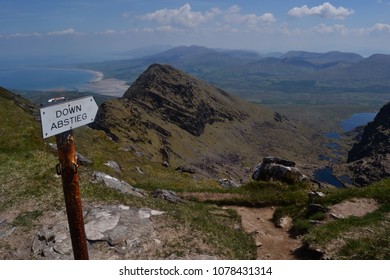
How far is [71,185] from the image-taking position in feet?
37.0

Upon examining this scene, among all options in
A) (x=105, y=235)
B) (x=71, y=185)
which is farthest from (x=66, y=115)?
(x=105, y=235)

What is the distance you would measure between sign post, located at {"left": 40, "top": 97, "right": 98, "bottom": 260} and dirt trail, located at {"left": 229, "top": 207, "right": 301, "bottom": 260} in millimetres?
13601

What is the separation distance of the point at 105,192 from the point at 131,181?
13.1m

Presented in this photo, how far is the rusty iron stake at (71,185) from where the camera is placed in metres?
10.9

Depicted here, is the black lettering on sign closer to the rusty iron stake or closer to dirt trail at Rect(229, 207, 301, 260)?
the rusty iron stake

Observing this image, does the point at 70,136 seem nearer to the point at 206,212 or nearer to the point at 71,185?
the point at 71,185

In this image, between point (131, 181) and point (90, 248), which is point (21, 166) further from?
point (90, 248)

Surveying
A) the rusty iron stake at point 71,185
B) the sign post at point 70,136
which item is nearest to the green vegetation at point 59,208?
Answer: the rusty iron stake at point 71,185

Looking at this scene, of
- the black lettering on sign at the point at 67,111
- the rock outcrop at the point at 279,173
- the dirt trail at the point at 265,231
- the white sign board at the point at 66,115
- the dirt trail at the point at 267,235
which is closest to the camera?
the white sign board at the point at 66,115

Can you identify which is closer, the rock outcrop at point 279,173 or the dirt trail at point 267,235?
the dirt trail at point 267,235

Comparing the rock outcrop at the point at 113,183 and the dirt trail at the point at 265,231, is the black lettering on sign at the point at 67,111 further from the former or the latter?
the rock outcrop at the point at 113,183

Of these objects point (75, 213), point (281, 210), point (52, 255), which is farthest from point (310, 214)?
point (75, 213)

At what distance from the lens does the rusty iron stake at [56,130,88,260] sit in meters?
10.9
